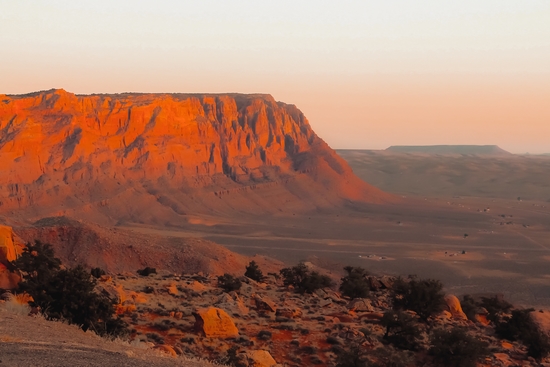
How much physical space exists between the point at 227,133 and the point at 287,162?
14267 mm

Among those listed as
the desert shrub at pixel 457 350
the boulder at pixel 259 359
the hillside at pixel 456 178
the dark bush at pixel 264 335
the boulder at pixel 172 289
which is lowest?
the boulder at pixel 172 289

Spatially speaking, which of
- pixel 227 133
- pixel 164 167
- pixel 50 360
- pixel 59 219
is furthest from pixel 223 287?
pixel 227 133

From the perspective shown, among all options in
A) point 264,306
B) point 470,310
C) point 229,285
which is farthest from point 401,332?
point 229,285

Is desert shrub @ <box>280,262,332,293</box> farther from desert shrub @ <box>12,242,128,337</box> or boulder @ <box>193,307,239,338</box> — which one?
desert shrub @ <box>12,242,128,337</box>

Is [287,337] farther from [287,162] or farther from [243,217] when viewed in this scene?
[287,162]

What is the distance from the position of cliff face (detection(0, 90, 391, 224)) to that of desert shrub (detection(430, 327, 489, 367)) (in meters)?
55.0

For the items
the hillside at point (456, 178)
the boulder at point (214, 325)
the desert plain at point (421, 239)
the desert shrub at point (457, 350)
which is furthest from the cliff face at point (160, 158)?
the desert shrub at point (457, 350)

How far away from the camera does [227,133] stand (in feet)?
319

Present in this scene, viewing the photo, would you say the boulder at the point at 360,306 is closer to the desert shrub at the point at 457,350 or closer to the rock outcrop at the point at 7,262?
the desert shrub at the point at 457,350

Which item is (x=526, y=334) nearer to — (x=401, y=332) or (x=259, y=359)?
(x=401, y=332)

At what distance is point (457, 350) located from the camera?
14555 mm

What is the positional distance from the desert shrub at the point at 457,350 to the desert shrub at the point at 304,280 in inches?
415

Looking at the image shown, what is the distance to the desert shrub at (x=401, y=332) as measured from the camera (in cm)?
1595

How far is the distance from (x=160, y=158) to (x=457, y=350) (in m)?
72.9
